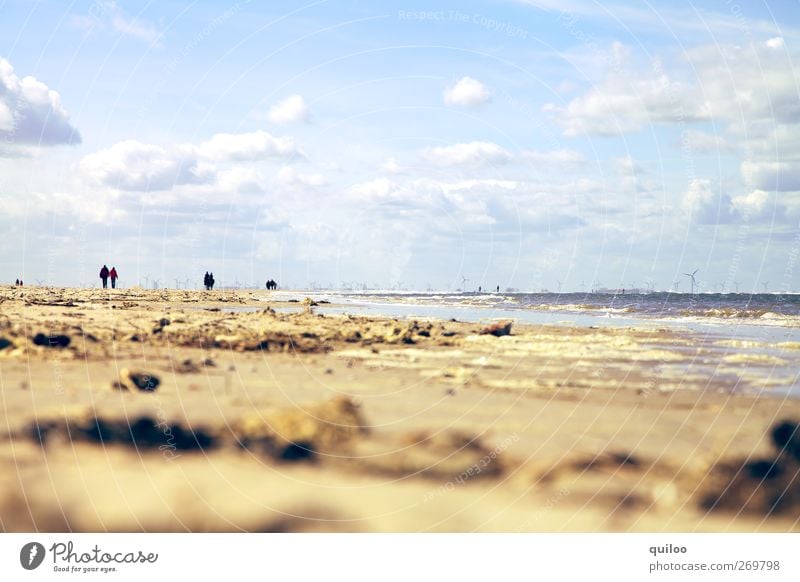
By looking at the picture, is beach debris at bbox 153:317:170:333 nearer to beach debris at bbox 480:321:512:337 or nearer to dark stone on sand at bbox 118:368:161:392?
dark stone on sand at bbox 118:368:161:392

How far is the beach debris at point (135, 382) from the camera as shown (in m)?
12.4

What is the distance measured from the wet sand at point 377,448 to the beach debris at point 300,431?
0.10 ft

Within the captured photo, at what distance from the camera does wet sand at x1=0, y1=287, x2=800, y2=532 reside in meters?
8.44

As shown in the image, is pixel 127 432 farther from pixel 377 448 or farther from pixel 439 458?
pixel 439 458

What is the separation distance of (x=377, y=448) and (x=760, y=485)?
468cm

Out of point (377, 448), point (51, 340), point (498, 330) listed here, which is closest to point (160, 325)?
point (51, 340)

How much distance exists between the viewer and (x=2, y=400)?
1141 centimetres

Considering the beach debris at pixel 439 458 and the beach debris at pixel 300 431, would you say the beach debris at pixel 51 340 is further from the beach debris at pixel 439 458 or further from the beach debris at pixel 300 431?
the beach debris at pixel 439 458

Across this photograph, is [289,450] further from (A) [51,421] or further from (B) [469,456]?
(A) [51,421]

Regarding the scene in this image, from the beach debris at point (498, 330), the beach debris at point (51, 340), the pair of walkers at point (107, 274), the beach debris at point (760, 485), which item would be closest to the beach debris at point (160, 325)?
the beach debris at point (51, 340)

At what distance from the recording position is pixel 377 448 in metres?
10.0
